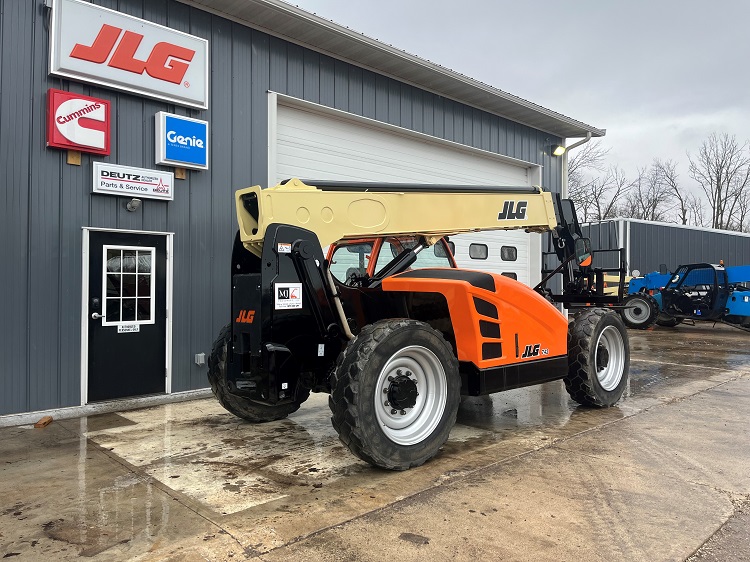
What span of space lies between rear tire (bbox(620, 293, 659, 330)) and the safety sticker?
46.2 feet

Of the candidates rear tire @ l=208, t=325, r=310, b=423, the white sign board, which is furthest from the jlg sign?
rear tire @ l=208, t=325, r=310, b=423

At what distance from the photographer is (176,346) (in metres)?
7.21

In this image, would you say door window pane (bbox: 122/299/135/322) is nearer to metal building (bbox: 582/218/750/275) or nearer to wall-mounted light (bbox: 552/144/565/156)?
wall-mounted light (bbox: 552/144/565/156)

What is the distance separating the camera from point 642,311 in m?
16.5

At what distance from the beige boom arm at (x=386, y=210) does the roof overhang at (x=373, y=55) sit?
12.8 ft

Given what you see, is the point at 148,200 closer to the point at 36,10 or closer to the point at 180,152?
the point at 180,152

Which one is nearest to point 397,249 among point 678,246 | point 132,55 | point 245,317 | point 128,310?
point 245,317

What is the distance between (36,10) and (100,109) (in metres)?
1.13

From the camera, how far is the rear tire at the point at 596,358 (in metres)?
6.16

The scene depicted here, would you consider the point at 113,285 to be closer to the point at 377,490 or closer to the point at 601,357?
the point at 377,490

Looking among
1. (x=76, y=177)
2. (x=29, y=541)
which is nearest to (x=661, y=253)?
(x=76, y=177)

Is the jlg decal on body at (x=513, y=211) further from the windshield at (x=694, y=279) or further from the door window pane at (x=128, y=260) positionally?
the windshield at (x=694, y=279)

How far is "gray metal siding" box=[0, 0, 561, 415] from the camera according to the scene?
603cm

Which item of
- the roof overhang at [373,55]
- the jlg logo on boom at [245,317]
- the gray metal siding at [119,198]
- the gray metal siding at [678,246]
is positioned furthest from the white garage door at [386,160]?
the gray metal siding at [678,246]
